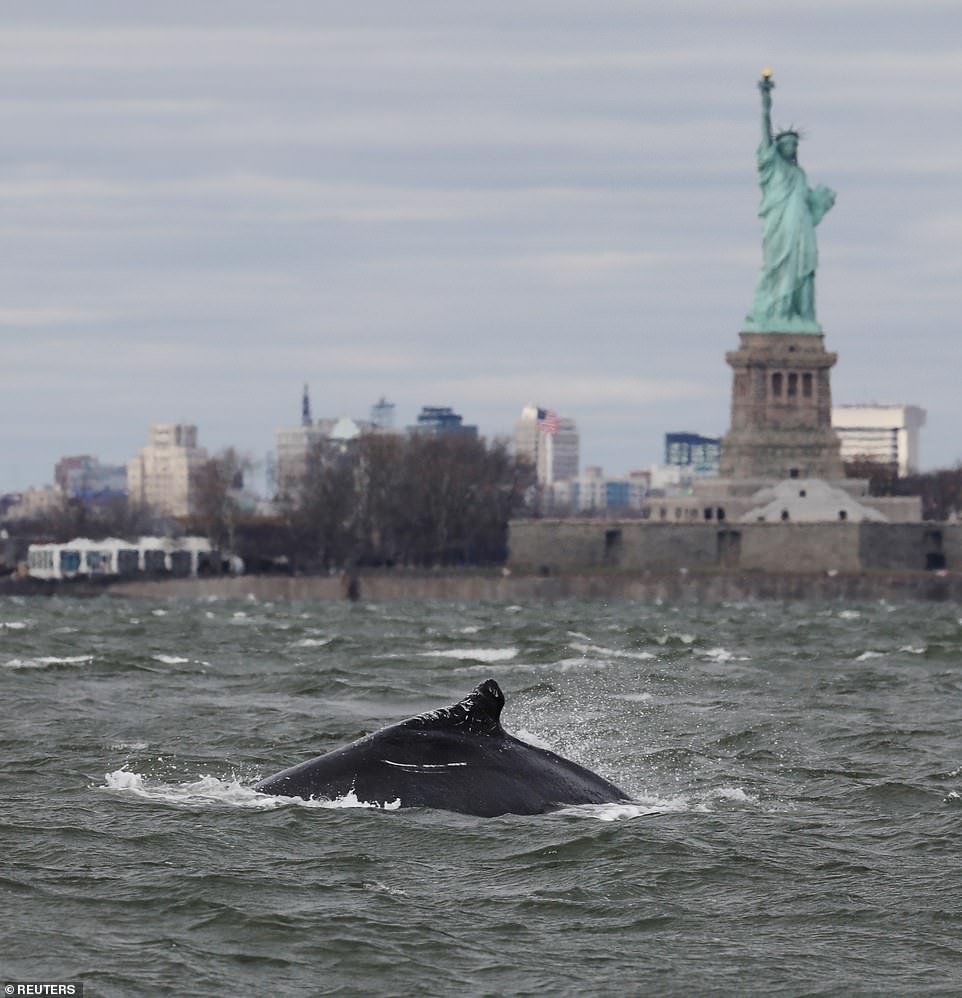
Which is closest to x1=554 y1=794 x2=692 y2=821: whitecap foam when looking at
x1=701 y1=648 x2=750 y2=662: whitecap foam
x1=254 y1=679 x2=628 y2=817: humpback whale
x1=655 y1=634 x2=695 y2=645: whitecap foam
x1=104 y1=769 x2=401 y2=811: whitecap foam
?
x1=254 y1=679 x2=628 y2=817: humpback whale

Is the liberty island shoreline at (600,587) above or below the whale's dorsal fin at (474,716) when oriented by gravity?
below

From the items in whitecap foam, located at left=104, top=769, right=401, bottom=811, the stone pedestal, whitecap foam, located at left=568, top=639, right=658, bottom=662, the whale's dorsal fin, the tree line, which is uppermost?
the stone pedestal

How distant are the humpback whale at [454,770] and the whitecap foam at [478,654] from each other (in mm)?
32839

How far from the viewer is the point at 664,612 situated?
389ft

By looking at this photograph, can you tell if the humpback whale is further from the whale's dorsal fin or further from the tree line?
the tree line

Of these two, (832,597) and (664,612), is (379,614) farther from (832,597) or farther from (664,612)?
(832,597)

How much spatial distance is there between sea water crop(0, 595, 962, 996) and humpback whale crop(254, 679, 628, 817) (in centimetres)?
31

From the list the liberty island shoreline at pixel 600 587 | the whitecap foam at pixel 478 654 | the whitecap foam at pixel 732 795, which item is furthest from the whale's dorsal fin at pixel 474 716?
the liberty island shoreline at pixel 600 587

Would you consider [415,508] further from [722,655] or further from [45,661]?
[45,661]

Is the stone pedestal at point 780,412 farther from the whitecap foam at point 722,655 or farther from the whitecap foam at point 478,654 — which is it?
the whitecap foam at point 478,654

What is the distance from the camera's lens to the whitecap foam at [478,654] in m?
60.0

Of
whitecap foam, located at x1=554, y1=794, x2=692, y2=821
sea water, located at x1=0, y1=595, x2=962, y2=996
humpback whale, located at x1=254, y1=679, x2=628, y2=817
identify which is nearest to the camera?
sea water, located at x1=0, y1=595, x2=962, y2=996

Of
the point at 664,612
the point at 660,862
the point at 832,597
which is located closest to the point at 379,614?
the point at 664,612

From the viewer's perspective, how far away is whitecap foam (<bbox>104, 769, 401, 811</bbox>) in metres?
25.2
